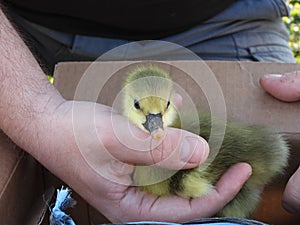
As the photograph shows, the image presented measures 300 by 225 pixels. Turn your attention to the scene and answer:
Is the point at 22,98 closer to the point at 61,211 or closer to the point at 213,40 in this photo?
the point at 61,211

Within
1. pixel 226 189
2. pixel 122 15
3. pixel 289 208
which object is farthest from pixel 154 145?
pixel 122 15

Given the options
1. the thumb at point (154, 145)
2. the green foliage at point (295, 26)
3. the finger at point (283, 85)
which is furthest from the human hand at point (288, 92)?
the green foliage at point (295, 26)

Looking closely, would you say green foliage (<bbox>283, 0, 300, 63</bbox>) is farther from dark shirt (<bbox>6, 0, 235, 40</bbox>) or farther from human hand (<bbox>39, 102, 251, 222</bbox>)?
human hand (<bbox>39, 102, 251, 222</bbox>)

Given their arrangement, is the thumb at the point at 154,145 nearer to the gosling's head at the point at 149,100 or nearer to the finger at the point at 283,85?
the gosling's head at the point at 149,100

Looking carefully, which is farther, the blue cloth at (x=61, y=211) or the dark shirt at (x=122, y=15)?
the dark shirt at (x=122, y=15)

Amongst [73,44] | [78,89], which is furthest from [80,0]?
[78,89]

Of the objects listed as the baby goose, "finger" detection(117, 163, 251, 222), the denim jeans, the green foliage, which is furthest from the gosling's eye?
the green foliage
